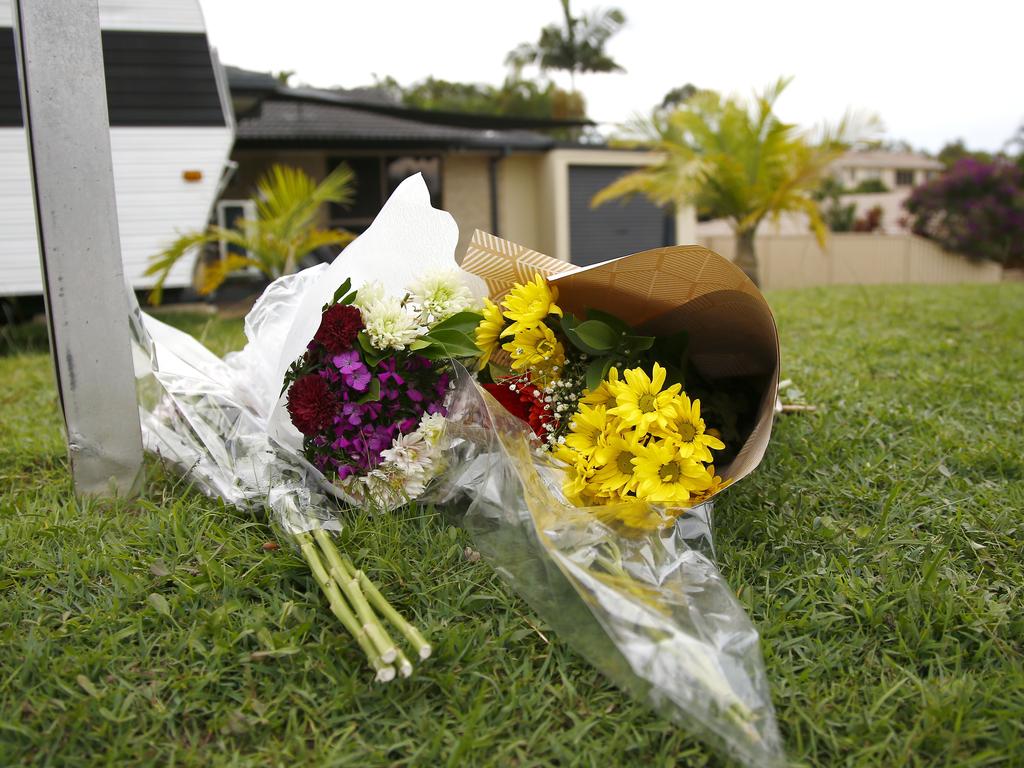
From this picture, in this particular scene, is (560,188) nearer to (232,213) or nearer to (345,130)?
(345,130)

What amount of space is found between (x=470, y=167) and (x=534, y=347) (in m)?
14.1

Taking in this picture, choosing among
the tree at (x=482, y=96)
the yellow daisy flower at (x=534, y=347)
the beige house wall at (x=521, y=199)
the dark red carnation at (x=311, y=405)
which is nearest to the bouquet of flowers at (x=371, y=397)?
the dark red carnation at (x=311, y=405)

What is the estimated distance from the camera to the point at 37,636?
1.50 metres

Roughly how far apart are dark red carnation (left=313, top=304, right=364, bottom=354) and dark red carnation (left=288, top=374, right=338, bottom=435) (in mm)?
95

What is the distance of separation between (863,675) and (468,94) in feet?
103

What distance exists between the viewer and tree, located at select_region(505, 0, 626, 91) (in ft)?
91.2

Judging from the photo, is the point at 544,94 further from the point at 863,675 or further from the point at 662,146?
the point at 863,675

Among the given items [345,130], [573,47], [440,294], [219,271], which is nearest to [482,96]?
[573,47]

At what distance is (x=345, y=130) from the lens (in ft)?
42.9

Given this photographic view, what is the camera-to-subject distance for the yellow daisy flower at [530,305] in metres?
1.89

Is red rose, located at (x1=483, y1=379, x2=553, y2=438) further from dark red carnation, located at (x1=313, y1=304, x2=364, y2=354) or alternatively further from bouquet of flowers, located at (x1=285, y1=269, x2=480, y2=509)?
dark red carnation, located at (x1=313, y1=304, x2=364, y2=354)

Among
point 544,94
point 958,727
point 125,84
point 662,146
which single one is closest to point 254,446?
point 958,727

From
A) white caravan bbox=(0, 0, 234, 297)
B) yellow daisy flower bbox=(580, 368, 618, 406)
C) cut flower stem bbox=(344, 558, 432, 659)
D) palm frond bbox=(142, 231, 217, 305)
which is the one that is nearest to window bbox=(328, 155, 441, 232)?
white caravan bbox=(0, 0, 234, 297)

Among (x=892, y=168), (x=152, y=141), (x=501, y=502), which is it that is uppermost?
(x=892, y=168)
